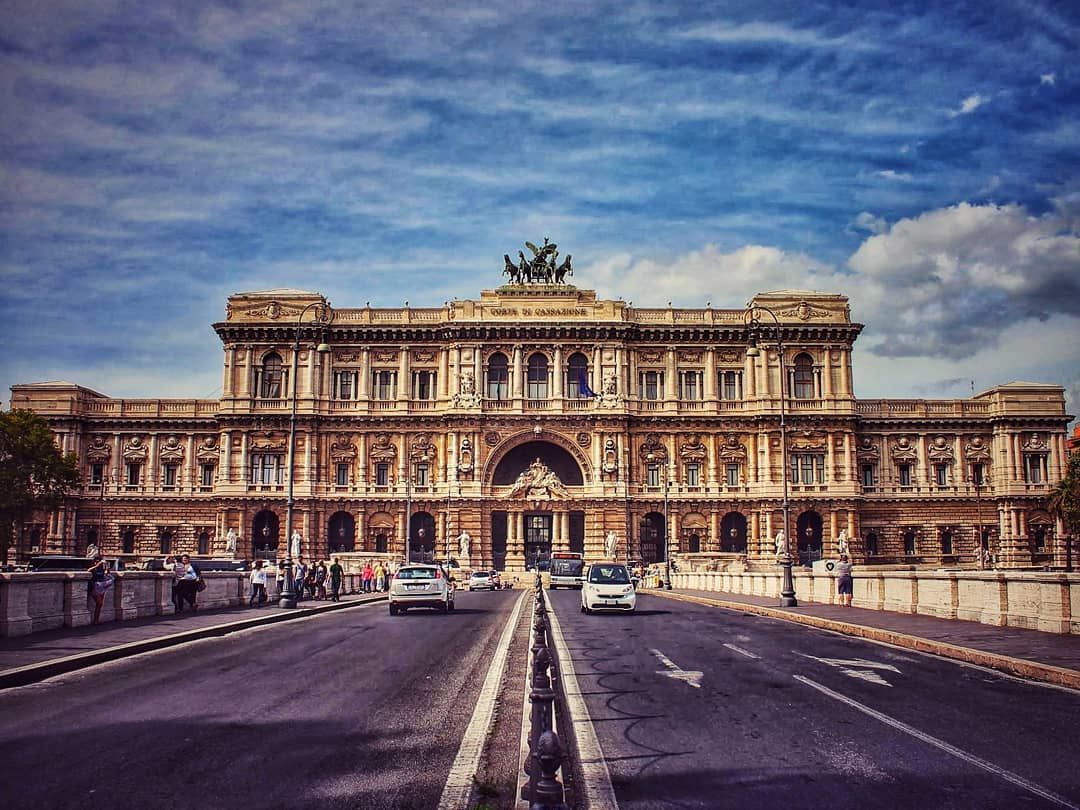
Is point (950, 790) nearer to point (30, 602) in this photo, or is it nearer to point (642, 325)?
point (30, 602)

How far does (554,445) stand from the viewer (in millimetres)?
75188

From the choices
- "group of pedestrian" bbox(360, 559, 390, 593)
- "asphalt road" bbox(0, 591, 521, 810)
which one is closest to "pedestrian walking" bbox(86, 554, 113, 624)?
"asphalt road" bbox(0, 591, 521, 810)

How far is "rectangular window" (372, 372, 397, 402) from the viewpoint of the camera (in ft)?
248

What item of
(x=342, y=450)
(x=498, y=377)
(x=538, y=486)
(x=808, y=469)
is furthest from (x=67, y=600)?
(x=808, y=469)

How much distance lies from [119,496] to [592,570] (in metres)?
51.4

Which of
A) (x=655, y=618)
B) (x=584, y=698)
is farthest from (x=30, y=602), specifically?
(x=655, y=618)

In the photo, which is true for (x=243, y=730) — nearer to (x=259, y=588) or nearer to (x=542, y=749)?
(x=542, y=749)

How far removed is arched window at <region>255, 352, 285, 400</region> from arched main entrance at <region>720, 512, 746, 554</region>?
3274 centimetres

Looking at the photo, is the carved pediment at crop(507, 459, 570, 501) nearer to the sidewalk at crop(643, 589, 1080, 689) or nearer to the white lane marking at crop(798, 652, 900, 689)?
the sidewalk at crop(643, 589, 1080, 689)

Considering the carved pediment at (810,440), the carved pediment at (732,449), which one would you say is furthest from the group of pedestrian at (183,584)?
the carved pediment at (810,440)

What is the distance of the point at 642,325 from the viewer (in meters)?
75.1

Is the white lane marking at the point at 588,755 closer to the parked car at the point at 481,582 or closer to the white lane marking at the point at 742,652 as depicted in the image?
the white lane marking at the point at 742,652

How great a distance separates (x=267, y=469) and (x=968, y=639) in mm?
59740

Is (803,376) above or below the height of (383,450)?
above
